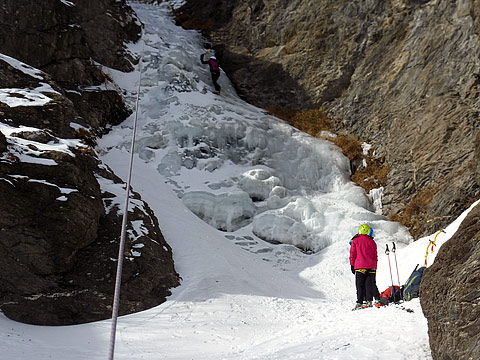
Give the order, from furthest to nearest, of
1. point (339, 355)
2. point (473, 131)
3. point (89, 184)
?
point (473, 131) < point (89, 184) < point (339, 355)

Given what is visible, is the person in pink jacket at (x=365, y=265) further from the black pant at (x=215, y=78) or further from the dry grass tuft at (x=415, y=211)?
the black pant at (x=215, y=78)

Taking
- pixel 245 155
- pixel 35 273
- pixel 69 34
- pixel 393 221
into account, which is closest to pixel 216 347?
pixel 35 273

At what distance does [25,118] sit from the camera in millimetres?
9875

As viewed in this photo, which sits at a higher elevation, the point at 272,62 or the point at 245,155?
the point at 272,62

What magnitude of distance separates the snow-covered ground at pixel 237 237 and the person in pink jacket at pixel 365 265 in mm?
511

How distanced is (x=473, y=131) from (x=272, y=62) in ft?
31.0

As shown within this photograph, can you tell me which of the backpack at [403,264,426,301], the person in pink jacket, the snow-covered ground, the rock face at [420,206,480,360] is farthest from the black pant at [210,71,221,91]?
the rock face at [420,206,480,360]

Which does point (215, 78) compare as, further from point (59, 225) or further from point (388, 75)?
point (59, 225)

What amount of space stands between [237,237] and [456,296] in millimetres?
8448

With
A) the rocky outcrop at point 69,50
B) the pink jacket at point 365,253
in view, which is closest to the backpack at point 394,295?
the pink jacket at point 365,253

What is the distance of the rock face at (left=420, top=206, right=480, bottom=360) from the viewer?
3379 mm

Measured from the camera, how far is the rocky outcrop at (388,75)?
12.7 meters

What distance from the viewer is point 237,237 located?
11867mm

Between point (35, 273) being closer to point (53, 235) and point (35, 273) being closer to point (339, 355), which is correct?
point (53, 235)
